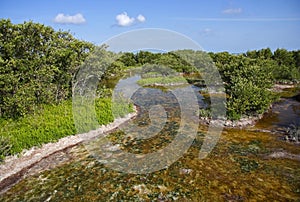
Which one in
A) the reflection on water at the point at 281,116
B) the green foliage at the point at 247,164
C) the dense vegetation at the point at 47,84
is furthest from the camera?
the reflection on water at the point at 281,116

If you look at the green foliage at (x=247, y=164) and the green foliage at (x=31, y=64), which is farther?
the green foliage at (x=31, y=64)

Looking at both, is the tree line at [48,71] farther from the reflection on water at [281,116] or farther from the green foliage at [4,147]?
the green foliage at [4,147]

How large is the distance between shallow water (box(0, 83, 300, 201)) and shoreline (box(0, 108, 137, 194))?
3.05 feet

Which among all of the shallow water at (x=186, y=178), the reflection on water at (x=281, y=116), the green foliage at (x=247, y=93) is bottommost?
the shallow water at (x=186, y=178)

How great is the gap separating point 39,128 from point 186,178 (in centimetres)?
1279

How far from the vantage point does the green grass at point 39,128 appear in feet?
59.8

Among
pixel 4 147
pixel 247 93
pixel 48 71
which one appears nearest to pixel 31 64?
pixel 48 71

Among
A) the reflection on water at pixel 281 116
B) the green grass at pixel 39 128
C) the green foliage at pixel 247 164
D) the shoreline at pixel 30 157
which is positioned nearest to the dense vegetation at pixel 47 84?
the green grass at pixel 39 128

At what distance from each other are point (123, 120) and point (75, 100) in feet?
20.8

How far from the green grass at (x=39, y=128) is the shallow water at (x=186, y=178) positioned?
2468 millimetres

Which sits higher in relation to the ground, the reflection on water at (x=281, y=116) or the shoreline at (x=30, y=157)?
the reflection on water at (x=281, y=116)

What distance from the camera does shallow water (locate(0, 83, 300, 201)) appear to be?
13828 mm

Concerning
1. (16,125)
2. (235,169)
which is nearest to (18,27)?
(16,125)

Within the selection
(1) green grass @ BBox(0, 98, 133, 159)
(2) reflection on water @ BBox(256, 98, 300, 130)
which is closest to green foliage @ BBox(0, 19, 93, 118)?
(1) green grass @ BBox(0, 98, 133, 159)
